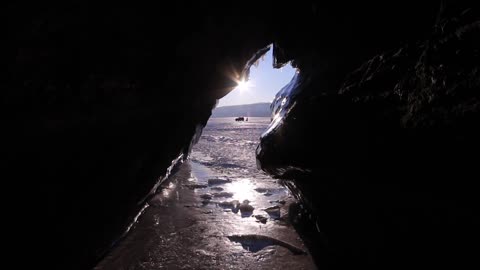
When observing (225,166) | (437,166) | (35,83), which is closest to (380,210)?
(437,166)

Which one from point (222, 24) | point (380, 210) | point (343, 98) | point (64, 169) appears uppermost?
point (222, 24)

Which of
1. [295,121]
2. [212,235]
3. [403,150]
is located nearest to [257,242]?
[212,235]

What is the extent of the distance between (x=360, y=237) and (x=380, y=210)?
73cm

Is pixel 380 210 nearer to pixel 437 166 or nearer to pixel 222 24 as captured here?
pixel 437 166

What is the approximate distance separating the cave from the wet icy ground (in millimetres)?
490

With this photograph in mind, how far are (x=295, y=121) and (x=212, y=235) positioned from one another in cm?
319

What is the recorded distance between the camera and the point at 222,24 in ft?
17.5

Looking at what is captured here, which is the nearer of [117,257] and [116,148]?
[116,148]

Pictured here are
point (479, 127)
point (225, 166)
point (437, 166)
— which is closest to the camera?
point (479, 127)

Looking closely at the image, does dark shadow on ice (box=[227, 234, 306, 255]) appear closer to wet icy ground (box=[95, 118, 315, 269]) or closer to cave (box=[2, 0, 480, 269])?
wet icy ground (box=[95, 118, 315, 269])

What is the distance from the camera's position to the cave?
1.90 meters

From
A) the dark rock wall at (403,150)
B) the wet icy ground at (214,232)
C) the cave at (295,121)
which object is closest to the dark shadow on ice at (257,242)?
the wet icy ground at (214,232)

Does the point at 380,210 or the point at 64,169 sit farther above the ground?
the point at 64,169

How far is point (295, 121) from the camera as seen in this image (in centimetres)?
419
